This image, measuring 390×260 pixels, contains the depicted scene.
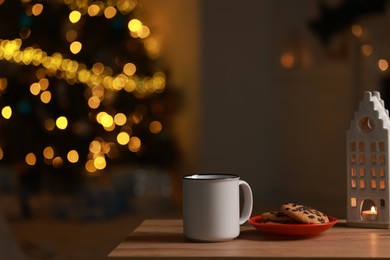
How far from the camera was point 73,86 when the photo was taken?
13.8ft

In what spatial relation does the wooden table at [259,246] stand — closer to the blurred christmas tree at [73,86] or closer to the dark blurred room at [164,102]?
the dark blurred room at [164,102]

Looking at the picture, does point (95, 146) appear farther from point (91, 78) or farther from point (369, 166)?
point (369, 166)

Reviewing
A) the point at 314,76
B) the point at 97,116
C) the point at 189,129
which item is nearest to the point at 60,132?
the point at 97,116

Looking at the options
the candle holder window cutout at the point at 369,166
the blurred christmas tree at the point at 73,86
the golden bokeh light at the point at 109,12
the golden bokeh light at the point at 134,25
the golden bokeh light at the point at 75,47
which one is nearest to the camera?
the candle holder window cutout at the point at 369,166

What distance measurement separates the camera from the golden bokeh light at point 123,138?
441 centimetres

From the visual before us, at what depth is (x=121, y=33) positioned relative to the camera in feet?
14.4

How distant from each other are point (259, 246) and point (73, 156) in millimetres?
3246

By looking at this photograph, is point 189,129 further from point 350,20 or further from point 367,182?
point 367,182

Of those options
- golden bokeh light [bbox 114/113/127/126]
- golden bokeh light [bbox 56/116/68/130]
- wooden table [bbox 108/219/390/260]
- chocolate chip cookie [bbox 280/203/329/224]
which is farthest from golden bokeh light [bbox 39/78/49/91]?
chocolate chip cookie [bbox 280/203/329/224]

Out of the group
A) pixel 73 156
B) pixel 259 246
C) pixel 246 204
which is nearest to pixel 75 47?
pixel 73 156

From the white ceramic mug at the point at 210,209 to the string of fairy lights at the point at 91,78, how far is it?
124 inches

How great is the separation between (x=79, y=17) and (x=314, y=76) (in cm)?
163

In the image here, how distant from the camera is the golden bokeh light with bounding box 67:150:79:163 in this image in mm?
4168

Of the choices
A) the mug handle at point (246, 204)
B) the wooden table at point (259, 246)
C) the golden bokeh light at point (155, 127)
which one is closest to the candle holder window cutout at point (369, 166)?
the wooden table at point (259, 246)
